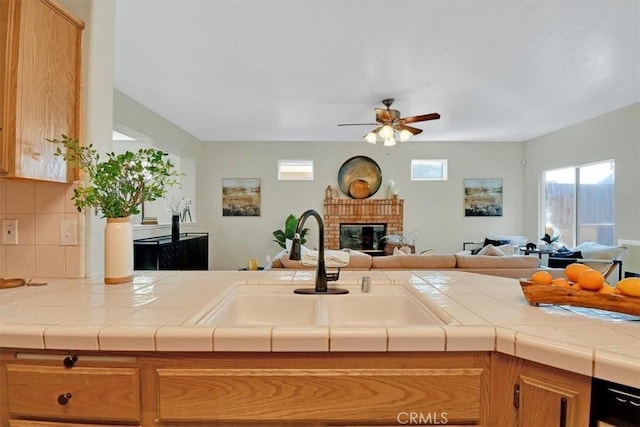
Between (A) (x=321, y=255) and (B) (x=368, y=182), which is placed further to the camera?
(B) (x=368, y=182)

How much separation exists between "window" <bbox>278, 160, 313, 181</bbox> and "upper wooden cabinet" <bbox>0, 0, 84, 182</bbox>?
15.7ft

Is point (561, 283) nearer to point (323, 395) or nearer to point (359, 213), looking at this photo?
point (323, 395)

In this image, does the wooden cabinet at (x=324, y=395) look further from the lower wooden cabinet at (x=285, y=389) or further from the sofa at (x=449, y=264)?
the sofa at (x=449, y=264)

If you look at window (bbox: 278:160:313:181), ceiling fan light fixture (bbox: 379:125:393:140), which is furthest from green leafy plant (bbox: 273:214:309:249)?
ceiling fan light fixture (bbox: 379:125:393:140)

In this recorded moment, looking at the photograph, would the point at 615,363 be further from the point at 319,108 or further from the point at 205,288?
the point at 319,108

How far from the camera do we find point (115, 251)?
136cm

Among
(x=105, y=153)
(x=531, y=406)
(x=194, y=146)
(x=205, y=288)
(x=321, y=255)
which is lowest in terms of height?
(x=531, y=406)

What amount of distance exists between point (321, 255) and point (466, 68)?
2.58 m

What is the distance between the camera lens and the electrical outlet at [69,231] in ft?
4.74

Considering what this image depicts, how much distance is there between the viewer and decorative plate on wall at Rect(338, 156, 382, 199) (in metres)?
6.12

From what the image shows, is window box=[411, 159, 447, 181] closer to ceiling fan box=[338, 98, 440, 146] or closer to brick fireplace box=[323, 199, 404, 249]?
brick fireplace box=[323, 199, 404, 249]

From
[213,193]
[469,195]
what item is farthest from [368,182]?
[213,193]

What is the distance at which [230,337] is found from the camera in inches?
32.5

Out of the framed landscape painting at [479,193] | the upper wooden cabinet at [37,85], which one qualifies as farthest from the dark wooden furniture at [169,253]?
the framed landscape painting at [479,193]
